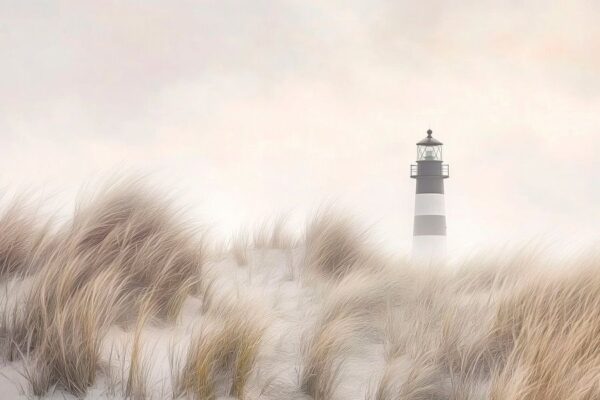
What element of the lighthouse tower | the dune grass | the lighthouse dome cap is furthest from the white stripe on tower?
the dune grass

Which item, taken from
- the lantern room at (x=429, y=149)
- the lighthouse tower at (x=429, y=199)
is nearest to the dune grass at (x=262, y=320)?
the lighthouse tower at (x=429, y=199)

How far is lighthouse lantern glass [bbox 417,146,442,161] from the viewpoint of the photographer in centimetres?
1413

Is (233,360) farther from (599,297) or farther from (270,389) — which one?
(599,297)

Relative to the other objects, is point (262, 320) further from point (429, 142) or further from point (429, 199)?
point (429, 142)

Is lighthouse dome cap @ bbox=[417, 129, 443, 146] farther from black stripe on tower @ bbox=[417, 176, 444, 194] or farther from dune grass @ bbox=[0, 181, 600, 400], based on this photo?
dune grass @ bbox=[0, 181, 600, 400]

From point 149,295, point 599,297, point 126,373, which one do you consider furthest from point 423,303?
point 126,373

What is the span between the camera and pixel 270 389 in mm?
3367

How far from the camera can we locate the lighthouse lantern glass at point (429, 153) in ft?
46.4

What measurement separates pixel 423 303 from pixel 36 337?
7.79 feet

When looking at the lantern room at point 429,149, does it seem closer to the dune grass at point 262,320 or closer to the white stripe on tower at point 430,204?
the white stripe on tower at point 430,204

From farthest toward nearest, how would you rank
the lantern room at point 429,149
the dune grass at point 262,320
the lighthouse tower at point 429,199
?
the lantern room at point 429,149
the lighthouse tower at point 429,199
the dune grass at point 262,320

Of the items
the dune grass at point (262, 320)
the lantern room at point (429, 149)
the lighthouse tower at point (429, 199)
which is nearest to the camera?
the dune grass at point (262, 320)

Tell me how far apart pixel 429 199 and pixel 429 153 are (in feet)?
4.00

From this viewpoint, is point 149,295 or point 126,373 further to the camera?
point 149,295
